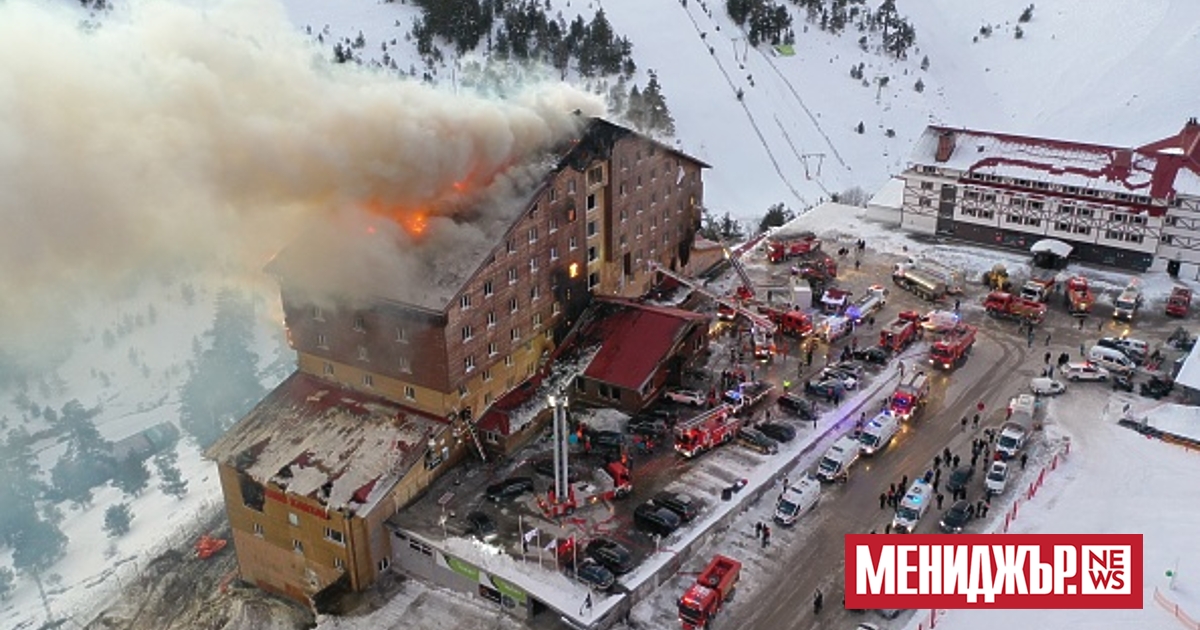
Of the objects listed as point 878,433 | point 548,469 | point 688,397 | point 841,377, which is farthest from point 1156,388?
point 548,469

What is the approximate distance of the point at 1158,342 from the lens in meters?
59.7

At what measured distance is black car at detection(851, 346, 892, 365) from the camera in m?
56.3

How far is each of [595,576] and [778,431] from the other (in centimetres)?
1367

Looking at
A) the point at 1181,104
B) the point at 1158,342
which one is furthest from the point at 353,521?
the point at 1181,104

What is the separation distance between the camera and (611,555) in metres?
40.1

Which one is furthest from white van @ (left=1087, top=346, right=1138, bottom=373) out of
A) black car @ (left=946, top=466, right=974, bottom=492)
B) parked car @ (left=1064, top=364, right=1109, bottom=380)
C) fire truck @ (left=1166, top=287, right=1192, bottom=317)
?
black car @ (left=946, top=466, right=974, bottom=492)

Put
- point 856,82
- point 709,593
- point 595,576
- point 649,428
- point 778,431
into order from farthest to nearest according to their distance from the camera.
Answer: point 856,82 → point 649,428 → point 778,431 → point 595,576 → point 709,593

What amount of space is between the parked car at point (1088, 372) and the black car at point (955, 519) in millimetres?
16104

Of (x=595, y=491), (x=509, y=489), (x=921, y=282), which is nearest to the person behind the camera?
(x=509, y=489)

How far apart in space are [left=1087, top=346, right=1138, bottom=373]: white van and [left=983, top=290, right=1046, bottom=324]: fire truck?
6.19 m

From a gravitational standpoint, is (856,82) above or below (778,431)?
above

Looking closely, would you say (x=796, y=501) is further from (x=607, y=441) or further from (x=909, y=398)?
(x=909, y=398)

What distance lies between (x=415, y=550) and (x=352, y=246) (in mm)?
13148

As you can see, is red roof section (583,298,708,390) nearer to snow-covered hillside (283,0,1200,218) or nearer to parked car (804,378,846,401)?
parked car (804,378,846,401)
